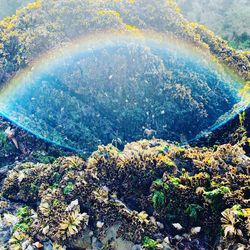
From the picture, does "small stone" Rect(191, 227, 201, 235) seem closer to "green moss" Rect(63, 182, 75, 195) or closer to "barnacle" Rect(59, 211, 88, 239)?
"barnacle" Rect(59, 211, 88, 239)

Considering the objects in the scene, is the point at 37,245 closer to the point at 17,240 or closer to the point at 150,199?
the point at 17,240

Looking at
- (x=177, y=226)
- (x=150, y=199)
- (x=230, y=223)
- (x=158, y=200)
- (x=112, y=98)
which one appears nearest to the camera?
(x=230, y=223)

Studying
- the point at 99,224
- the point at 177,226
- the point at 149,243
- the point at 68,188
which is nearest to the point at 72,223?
the point at 99,224

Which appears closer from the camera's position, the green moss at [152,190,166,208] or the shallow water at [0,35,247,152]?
the green moss at [152,190,166,208]

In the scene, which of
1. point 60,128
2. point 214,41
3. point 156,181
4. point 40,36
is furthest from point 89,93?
point 214,41

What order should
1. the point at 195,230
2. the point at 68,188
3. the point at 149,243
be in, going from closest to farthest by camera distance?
the point at 149,243 < the point at 195,230 < the point at 68,188

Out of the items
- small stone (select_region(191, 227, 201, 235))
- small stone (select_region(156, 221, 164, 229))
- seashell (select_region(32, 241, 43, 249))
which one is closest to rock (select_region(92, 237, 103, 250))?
seashell (select_region(32, 241, 43, 249))

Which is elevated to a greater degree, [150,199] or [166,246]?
[150,199]
